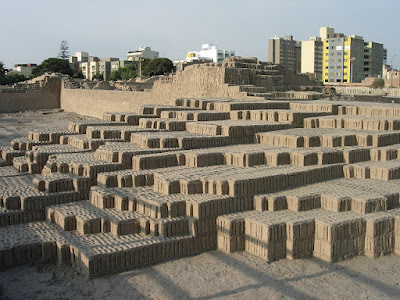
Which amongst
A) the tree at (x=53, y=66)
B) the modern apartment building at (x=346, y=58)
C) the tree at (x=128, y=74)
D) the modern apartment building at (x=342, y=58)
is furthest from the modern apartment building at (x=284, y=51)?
the tree at (x=53, y=66)

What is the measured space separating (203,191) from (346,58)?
63.3 meters

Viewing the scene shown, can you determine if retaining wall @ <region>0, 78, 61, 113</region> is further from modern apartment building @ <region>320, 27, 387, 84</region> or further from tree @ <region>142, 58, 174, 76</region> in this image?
modern apartment building @ <region>320, 27, 387, 84</region>

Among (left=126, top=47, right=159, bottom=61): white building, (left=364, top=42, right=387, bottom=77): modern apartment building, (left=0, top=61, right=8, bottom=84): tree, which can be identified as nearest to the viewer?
(left=0, top=61, right=8, bottom=84): tree

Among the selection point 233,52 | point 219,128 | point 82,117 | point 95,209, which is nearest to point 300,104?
point 219,128

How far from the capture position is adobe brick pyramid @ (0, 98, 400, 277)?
6.61m

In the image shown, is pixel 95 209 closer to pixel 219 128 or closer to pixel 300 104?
pixel 219 128

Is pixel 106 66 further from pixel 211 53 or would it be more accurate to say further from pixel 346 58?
pixel 346 58

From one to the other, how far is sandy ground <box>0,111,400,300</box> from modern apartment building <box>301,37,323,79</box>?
72594 millimetres

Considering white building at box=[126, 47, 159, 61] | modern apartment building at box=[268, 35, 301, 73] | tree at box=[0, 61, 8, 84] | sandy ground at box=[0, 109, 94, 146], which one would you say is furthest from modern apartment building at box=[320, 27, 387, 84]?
white building at box=[126, 47, 159, 61]

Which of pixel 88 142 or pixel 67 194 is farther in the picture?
pixel 88 142

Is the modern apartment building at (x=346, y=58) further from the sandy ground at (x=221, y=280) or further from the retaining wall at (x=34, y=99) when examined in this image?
the sandy ground at (x=221, y=280)

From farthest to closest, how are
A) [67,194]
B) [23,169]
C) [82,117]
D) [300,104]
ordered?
[82,117] < [300,104] < [23,169] < [67,194]

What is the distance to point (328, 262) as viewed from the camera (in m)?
6.56

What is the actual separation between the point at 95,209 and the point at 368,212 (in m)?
4.23
